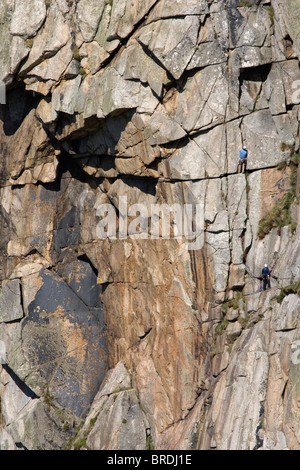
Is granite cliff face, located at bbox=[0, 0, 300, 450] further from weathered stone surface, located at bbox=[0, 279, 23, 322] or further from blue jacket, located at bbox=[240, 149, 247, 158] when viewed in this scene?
blue jacket, located at bbox=[240, 149, 247, 158]

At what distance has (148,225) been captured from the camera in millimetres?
53000

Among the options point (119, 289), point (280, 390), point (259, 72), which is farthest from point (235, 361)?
point (259, 72)

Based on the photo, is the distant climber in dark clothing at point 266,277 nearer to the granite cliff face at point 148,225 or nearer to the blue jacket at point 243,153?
the granite cliff face at point 148,225

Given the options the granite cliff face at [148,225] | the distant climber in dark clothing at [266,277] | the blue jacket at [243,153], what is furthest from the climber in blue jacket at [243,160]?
the distant climber in dark clothing at [266,277]

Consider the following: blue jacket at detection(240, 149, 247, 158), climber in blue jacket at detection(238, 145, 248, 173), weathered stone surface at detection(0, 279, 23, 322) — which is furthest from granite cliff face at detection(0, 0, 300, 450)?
blue jacket at detection(240, 149, 247, 158)

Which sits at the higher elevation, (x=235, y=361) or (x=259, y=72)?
(x=259, y=72)

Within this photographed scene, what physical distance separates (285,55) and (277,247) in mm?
10726

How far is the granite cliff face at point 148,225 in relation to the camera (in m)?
47.5

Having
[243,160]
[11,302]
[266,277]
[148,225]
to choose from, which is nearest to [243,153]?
[243,160]

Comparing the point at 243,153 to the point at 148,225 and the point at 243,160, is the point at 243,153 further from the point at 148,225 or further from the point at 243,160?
the point at 148,225

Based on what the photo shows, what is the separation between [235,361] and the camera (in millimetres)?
46531

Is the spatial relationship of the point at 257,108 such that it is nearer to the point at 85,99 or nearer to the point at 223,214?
the point at 223,214

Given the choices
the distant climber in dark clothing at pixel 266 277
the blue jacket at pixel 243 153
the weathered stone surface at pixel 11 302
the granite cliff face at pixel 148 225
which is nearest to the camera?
the distant climber in dark clothing at pixel 266 277

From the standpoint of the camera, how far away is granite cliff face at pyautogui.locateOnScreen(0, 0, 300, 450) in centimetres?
4747
